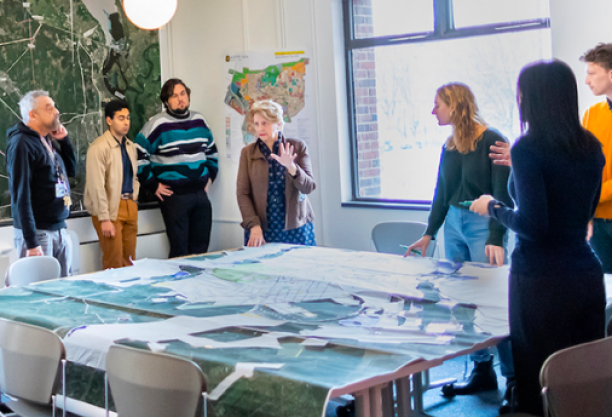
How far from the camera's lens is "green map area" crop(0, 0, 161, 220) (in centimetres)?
487

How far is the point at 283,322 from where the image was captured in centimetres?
204

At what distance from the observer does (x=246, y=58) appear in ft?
18.7

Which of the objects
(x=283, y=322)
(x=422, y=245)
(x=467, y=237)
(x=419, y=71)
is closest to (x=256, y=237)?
(x=422, y=245)

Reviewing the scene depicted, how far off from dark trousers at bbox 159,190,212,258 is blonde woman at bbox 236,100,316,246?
187cm

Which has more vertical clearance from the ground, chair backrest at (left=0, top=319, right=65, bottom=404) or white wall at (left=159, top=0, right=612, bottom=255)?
white wall at (left=159, top=0, right=612, bottom=255)

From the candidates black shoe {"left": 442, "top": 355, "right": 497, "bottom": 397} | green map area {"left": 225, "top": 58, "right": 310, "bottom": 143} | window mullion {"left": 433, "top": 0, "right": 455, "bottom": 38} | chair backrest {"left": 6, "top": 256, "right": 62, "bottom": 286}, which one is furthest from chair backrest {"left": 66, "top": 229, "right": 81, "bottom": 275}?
window mullion {"left": 433, "top": 0, "right": 455, "bottom": 38}

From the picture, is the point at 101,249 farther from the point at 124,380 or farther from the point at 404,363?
the point at 404,363

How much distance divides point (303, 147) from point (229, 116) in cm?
227

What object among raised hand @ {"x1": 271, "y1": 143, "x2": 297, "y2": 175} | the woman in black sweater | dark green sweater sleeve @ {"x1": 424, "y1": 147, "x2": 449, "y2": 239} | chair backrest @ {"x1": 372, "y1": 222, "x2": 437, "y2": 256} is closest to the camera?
the woman in black sweater

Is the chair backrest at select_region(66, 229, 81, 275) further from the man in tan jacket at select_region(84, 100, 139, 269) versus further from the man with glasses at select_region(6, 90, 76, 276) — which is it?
the man with glasses at select_region(6, 90, 76, 276)

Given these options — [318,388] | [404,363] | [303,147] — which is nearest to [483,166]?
[303,147]

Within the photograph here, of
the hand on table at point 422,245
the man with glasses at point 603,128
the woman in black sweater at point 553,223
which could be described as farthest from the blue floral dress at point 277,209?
the woman in black sweater at point 553,223

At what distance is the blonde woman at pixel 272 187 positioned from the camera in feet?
11.9

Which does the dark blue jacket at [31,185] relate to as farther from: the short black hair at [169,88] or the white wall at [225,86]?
the short black hair at [169,88]
